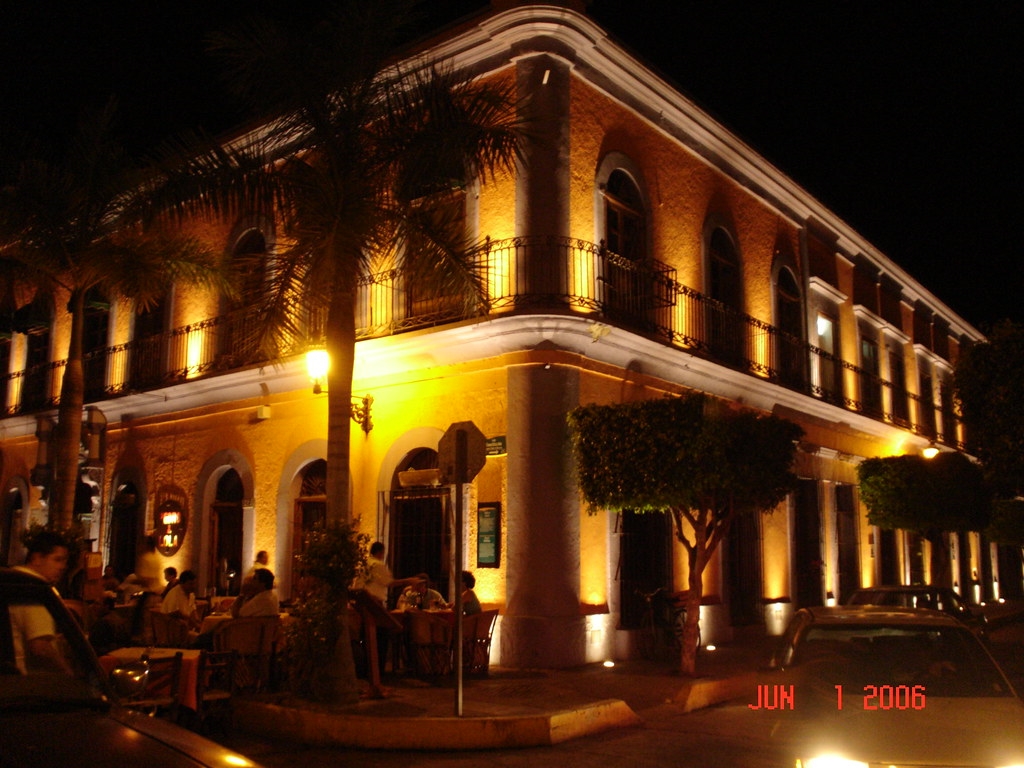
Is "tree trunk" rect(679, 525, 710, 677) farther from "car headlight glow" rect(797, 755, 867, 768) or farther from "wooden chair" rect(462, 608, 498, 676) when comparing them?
"car headlight glow" rect(797, 755, 867, 768)

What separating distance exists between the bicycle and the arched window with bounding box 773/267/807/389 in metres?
7.00

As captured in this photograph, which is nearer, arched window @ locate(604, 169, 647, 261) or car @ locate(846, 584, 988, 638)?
car @ locate(846, 584, 988, 638)

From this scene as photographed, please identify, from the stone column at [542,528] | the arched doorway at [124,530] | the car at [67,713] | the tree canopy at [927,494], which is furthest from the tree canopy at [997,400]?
the arched doorway at [124,530]

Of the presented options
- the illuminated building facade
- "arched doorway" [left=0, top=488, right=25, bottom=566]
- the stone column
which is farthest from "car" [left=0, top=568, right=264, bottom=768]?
"arched doorway" [left=0, top=488, right=25, bottom=566]

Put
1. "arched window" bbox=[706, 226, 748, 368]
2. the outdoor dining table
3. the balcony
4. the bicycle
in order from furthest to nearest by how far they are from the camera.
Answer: "arched window" bbox=[706, 226, 748, 368]
the bicycle
the balcony
the outdoor dining table

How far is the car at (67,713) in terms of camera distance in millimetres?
3420

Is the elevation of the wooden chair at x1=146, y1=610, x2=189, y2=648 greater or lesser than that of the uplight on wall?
lesser

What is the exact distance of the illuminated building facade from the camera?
44.2 feet

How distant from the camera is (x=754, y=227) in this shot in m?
20.0

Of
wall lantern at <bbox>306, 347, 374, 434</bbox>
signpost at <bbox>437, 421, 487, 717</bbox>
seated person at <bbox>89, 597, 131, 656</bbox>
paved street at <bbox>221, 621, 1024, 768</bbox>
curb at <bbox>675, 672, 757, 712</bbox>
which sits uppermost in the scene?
wall lantern at <bbox>306, 347, 374, 434</bbox>

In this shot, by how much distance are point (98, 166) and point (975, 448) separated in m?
14.5

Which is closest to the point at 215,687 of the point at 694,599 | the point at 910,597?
the point at 694,599

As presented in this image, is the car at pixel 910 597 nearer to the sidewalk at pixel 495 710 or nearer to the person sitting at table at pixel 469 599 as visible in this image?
the sidewalk at pixel 495 710

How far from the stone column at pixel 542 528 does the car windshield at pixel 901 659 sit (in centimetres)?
667
